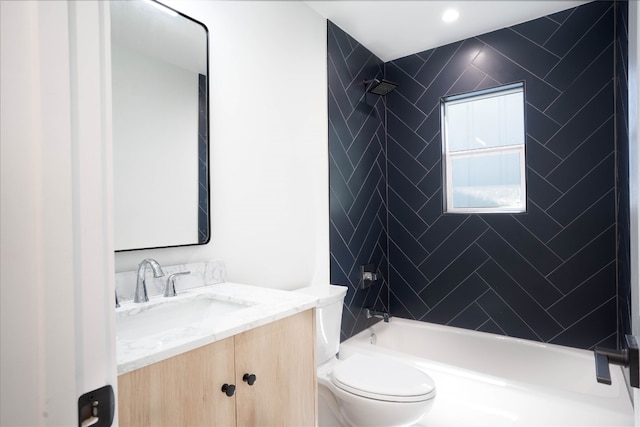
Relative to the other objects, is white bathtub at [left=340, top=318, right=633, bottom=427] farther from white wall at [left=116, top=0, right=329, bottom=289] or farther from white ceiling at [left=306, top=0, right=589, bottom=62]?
white ceiling at [left=306, top=0, right=589, bottom=62]

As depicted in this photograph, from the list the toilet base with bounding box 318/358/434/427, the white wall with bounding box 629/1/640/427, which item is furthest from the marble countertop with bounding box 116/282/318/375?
the white wall with bounding box 629/1/640/427

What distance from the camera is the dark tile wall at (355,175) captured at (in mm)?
2414

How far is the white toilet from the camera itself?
1512 millimetres

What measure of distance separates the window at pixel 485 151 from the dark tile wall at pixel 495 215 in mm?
93

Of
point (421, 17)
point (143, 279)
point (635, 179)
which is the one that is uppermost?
point (421, 17)

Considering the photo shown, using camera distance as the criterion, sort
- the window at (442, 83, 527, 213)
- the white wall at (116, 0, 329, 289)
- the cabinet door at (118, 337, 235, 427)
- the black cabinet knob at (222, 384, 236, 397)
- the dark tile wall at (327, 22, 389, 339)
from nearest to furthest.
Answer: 1. the cabinet door at (118, 337, 235, 427)
2. the black cabinet knob at (222, 384, 236, 397)
3. the white wall at (116, 0, 329, 289)
4. the dark tile wall at (327, 22, 389, 339)
5. the window at (442, 83, 527, 213)

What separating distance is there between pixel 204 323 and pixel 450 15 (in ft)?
7.97

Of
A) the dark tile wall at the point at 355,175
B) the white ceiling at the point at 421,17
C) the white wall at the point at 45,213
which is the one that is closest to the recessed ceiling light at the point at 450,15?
the white ceiling at the point at 421,17

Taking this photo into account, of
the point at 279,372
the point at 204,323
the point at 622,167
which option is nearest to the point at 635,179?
the point at 622,167

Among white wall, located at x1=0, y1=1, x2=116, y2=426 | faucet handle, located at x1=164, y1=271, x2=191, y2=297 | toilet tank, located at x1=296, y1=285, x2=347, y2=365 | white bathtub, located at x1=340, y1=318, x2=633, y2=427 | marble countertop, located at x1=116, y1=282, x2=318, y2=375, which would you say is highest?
white wall, located at x1=0, y1=1, x2=116, y2=426

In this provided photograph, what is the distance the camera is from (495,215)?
8.43ft

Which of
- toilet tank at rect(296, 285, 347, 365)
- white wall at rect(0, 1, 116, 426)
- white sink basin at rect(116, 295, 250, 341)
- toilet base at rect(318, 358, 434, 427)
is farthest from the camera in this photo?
toilet tank at rect(296, 285, 347, 365)

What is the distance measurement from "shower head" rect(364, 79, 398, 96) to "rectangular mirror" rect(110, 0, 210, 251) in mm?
1448

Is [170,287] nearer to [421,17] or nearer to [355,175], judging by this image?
[355,175]
